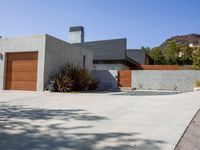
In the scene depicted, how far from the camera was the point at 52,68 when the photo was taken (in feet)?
63.0

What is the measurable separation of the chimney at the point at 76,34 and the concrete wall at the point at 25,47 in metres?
17.9

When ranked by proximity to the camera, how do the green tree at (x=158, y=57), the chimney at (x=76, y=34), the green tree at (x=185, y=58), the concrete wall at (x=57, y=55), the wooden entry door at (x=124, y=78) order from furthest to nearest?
the green tree at (x=158, y=57) < the green tree at (x=185, y=58) < the chimney at (x=76, y=34) < the wooden entry door at (x=124, y=78) < the concrete wall at (x=57, y=55)

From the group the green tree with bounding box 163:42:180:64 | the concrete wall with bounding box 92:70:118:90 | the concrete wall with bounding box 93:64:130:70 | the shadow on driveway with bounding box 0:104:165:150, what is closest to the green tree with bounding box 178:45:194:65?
the green tree with bounding box 163:42:180:64

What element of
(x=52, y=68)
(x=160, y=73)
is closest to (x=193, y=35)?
(x=160, y=73)

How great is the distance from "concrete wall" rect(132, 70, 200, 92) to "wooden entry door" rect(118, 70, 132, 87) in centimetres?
45

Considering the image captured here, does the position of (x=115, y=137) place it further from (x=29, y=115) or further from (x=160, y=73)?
(x=160, y=73)

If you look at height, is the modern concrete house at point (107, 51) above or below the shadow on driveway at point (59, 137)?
above

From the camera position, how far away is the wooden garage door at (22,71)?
18750 mm

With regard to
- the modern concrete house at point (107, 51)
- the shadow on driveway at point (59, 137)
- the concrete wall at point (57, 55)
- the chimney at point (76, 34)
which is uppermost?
the chimney at point (76, 34)

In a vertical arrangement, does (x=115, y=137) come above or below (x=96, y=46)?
below

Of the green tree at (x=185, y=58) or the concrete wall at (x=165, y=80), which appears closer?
the concrete wall at (x=165, y=80)

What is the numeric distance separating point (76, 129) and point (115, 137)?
3.24 ft

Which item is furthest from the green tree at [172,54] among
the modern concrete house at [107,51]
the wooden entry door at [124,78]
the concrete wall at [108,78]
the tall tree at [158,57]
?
the concrete wall at [108,78]

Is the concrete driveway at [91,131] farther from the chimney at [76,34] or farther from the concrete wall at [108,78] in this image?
the chimney at [76,34]
